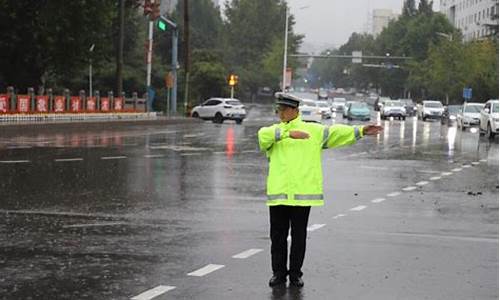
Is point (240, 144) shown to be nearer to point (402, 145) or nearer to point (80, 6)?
point (402, 145)

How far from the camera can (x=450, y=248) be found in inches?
363

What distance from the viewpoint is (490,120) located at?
36656 mm

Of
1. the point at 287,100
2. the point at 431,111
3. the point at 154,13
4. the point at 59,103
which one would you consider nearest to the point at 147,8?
the point at 154,13

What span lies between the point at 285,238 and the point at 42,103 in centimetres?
3227

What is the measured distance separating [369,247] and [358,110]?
5310cm

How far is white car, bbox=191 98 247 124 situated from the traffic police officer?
44.9 meters

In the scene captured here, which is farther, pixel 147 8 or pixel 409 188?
pixel 147 8

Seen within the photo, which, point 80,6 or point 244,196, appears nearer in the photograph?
point 244,196

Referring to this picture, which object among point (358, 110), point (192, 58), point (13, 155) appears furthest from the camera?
point (192, 58)

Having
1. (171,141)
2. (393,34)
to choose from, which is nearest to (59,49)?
(171,141)

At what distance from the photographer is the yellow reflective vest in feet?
23.3

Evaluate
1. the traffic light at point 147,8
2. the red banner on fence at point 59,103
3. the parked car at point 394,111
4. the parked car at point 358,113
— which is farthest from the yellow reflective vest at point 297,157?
the parked car at point 394,111

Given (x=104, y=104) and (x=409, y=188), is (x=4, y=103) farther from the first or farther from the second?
(x=409, y=188)

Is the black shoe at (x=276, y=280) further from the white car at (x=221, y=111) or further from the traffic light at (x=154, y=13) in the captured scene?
the white car at (x=221, y=111)
